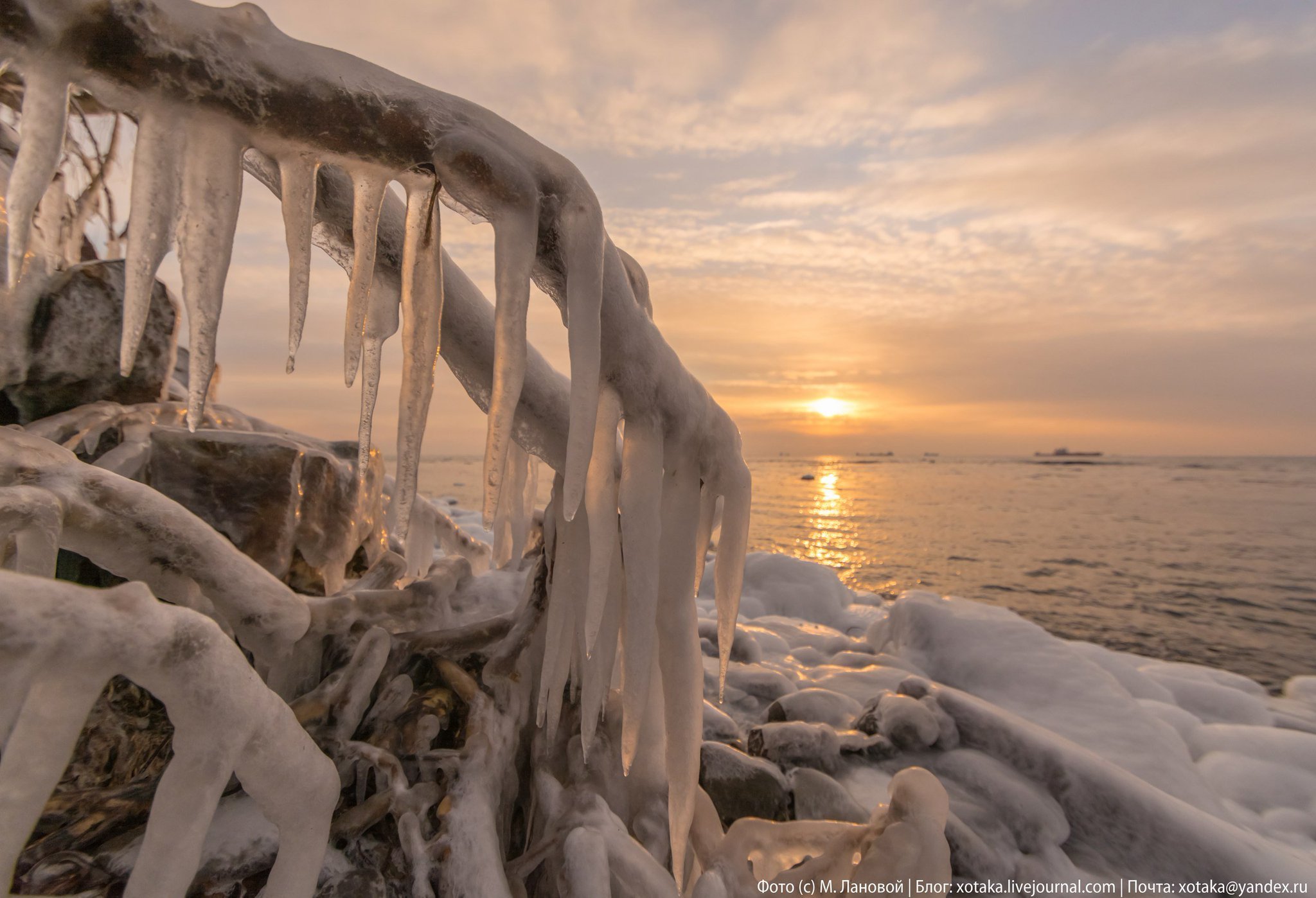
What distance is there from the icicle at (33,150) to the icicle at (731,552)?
1.83 m

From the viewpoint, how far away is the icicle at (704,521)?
2184 millimetres

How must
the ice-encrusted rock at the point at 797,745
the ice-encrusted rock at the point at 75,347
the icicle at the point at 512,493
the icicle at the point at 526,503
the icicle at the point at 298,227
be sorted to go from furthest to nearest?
the ice-encrusted rock at the point at 797,745, the ice-encrusted rock at the point at 75,347, the icicle at the point at 526,503, the icicle at the point at 512,493, the icicle at the point at 298,227

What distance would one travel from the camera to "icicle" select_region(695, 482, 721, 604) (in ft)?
7.16

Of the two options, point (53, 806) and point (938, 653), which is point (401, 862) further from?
point (938, 653)

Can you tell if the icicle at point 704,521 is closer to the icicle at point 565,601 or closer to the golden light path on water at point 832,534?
Result: the icicle at point 565,601

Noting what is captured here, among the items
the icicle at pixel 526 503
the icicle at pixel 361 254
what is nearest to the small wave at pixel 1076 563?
the icicle at pixel 526 503

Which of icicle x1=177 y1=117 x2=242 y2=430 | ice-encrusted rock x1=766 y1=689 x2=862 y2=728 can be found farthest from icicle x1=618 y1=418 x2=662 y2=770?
ice-encrusted rock x1=766 y1=689 x2=862 y2=728

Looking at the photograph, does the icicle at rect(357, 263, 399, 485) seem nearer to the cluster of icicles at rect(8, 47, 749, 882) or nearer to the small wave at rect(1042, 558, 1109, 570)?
the cluster of icicles at rect(8, 47, 749, 882)

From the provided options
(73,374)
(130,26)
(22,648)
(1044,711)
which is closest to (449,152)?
(130,26)

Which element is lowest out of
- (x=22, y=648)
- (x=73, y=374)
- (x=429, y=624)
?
(x=429, y=624)

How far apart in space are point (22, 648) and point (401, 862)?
1.07 metres

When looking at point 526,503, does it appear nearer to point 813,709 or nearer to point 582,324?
point 582,324

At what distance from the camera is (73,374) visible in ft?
9.90

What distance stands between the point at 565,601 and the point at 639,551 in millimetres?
413
